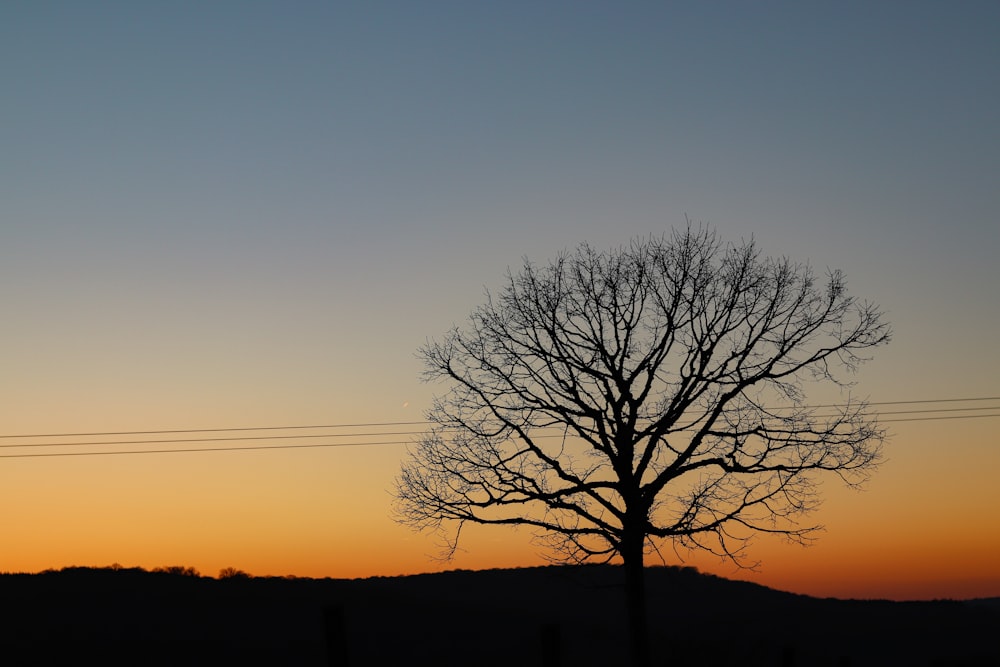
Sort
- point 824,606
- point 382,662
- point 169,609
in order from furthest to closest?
point 824,606 → point 169,609 → point 382,662

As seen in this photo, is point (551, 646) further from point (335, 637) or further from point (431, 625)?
point (431, 625)

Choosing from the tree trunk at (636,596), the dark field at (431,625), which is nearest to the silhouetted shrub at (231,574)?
the dark field at (431,625)

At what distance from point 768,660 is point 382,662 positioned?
19980 millimetres

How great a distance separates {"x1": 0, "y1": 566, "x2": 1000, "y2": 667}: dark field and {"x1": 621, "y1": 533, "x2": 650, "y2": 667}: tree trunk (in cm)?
103

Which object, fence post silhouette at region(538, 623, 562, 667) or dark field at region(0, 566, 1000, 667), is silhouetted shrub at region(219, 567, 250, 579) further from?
fence post silhouette at region(538, 623, 562, 667)

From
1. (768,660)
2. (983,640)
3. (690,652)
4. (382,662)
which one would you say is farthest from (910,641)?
(382,662)

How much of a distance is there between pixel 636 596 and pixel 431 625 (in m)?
18.1

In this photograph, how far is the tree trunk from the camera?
23281mm

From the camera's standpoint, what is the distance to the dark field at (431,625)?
97.7 feet

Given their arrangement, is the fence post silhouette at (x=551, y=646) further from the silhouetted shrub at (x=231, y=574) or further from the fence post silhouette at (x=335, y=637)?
the silhouetted shrub at (x=231, y=574)

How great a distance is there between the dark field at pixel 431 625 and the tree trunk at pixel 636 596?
40.5 inches

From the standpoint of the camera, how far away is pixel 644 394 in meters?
24.1

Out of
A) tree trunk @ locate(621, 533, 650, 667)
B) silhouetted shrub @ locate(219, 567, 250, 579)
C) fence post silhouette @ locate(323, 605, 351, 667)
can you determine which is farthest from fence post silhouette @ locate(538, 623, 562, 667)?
silhouetted shrub @ locate(219, 567, 250, 579)

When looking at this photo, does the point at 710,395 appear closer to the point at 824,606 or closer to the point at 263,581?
the point at 263,581
